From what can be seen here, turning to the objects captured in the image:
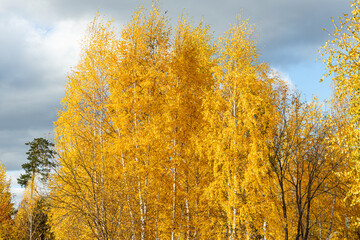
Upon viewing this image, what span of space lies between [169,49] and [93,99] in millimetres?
4254

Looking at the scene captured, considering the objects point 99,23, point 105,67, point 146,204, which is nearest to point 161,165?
point 146,204

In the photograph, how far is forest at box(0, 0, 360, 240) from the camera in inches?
417

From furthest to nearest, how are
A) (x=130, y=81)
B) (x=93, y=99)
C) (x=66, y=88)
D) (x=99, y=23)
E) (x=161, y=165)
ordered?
(x=66, y=88) → (x=99, y=23) → (x=93, y=99) → (x=130, y=81) → (x=161, y=165)

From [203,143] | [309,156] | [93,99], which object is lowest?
[309,156]

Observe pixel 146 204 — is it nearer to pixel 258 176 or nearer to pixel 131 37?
A: pixel 258 176

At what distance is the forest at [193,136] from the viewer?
10594mm

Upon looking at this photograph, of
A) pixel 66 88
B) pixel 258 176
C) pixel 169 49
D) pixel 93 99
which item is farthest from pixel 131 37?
pixel 258 176

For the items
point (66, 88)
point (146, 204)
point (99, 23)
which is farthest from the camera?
point (66, 88)

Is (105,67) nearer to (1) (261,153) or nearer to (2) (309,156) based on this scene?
(1) (261,153)

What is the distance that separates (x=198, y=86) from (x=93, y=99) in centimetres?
494

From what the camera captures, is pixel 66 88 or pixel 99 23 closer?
pixel 99 23

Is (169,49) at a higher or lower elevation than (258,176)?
higher

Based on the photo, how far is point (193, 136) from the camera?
1338 centimetres

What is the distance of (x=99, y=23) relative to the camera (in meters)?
16.5
